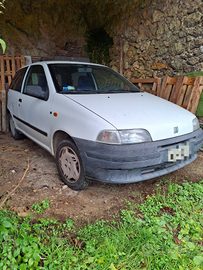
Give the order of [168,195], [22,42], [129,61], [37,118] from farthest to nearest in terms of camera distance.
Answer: [22,42], [129,61], [37,118], [168,195]

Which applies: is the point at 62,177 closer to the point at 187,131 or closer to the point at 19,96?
the point at 187,131

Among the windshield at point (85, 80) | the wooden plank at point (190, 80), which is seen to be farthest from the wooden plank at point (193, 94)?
the windshield at point (85, 80)

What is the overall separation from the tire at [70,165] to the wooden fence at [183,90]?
3.18m

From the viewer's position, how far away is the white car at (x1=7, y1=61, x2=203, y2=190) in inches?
73.0

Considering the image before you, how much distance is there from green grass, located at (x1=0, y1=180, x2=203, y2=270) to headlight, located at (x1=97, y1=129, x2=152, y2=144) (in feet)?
2.33

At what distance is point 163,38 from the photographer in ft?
18.6

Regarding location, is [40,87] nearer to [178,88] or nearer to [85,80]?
[85,80]

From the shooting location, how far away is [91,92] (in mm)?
2568

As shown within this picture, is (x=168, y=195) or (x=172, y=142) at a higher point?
(x=172, y=142)

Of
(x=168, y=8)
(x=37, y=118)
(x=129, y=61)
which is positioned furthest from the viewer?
(x=129, y=61)

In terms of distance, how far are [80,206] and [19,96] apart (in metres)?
2.37

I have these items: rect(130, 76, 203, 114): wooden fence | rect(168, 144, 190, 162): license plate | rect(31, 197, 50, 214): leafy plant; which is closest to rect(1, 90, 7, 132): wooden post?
rect(31, 197, 50, 214): leafy plant

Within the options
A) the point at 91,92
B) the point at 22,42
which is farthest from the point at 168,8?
the point at 22,42

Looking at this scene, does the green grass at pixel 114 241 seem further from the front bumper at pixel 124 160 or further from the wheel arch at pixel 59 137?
the wheel arch at pixel 59 137
